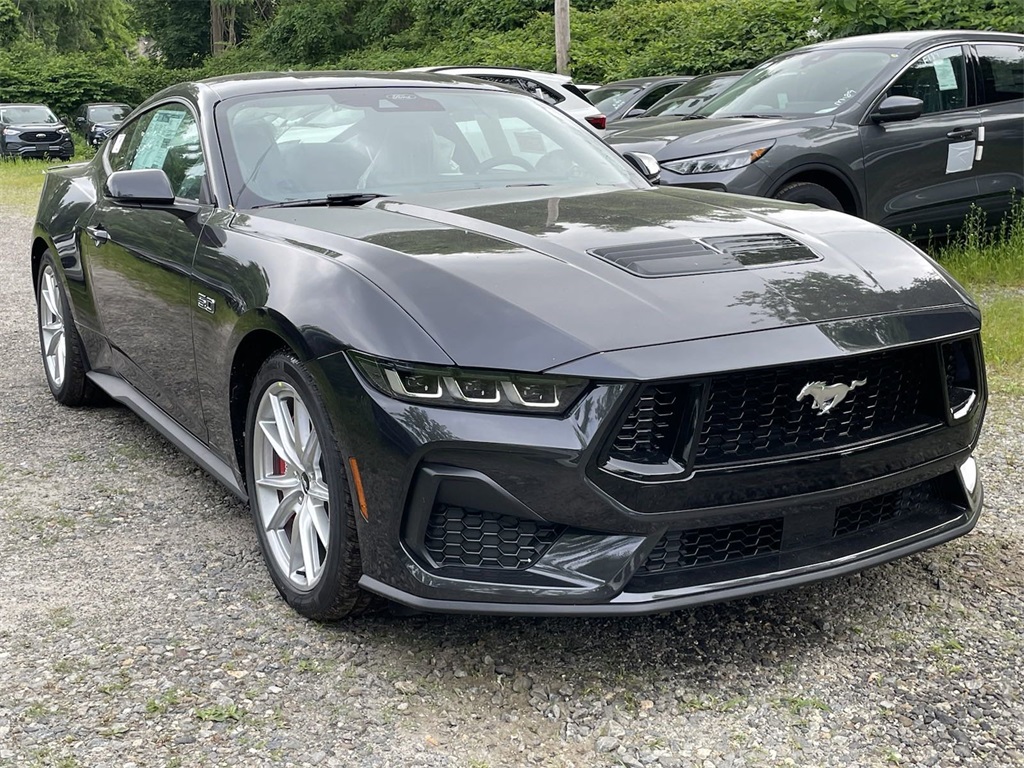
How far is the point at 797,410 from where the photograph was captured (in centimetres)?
257

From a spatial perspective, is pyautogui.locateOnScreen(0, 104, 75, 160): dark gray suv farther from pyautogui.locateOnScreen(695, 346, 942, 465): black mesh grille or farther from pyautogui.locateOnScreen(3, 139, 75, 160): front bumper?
pyautogui.locateOnScreen(695, 346, 942, 465): black mesh grille

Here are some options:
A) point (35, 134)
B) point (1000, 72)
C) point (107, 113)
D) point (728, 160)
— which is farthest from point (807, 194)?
point (107, 113)

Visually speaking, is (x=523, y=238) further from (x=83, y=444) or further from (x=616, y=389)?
(x=83, y=444)

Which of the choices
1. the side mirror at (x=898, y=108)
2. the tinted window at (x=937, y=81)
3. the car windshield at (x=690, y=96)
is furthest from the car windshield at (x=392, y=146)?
the car windshield at (x=690, y=96)

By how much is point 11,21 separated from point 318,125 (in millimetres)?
45106

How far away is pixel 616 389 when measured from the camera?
2.41 metres

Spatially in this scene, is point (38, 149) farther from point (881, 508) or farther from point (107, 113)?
point (881, 508)

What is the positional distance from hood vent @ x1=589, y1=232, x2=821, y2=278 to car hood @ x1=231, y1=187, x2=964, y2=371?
1 centimetres

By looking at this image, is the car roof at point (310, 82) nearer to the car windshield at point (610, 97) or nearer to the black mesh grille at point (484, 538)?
the black mesh grille at point (484, 538)

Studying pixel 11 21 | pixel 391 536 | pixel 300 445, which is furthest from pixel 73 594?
pixel 11 21

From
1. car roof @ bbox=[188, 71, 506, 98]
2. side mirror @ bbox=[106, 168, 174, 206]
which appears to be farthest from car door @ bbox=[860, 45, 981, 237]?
side mirror @ bbox=[106, 168, 174, 206]

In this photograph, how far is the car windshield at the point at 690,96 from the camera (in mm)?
10188

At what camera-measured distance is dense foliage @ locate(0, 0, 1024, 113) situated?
1648 cm

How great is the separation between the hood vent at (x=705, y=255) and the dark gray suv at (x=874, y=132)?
3.63 metres
